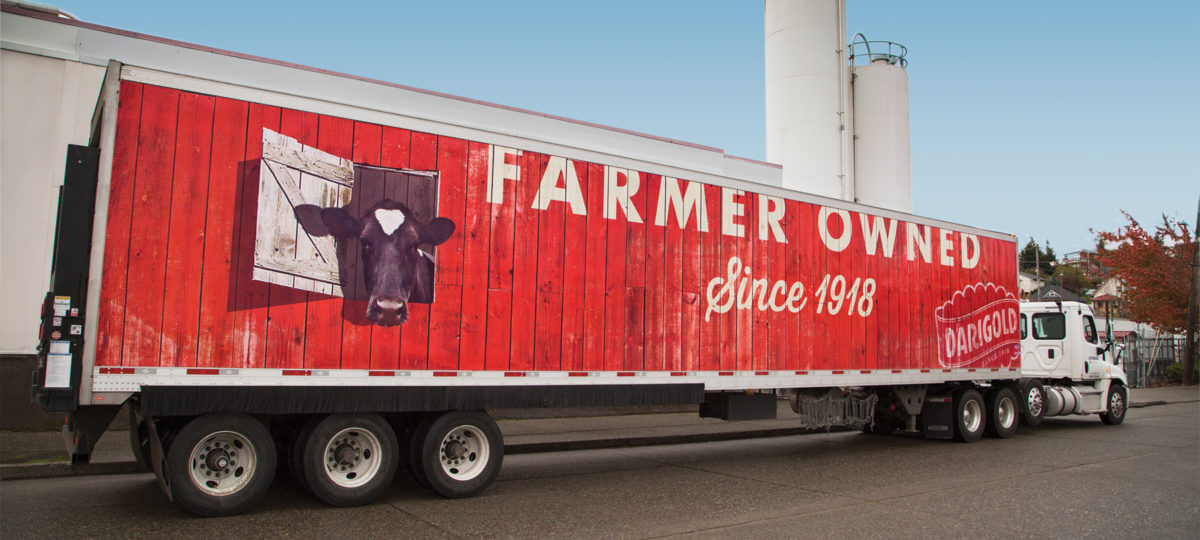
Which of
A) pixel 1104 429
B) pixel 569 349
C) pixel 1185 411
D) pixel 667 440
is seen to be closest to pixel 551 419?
pixel 667 440

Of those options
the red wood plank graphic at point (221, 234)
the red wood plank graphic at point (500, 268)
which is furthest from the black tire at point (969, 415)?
the red wood plank graphic at point (221, 234)

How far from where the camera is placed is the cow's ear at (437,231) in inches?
294

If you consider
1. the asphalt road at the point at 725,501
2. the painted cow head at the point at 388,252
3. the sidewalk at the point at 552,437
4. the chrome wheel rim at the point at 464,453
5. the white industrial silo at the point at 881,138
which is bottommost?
the asphalt road at the point at 725,501

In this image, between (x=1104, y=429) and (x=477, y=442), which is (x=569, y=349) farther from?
(x=1104, y=429)

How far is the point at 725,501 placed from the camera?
25.4 ft

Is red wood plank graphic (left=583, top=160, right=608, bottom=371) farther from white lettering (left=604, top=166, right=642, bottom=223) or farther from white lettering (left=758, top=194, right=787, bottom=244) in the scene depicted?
white lettering (left=758, top=194, right=787, bottom=244)

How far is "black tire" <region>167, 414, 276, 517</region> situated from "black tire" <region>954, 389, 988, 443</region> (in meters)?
11.0

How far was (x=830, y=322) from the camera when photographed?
11.0 meters

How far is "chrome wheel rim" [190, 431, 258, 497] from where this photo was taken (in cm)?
636

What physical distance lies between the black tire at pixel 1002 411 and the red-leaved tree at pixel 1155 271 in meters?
22.4

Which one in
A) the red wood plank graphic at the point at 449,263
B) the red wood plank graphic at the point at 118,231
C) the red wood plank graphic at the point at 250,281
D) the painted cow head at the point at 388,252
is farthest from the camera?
the red wood plank graphic at the point at 449,263

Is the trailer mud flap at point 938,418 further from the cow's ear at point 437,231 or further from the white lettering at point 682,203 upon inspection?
the cow's ear at point 437,231

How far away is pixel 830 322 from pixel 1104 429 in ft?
27.7

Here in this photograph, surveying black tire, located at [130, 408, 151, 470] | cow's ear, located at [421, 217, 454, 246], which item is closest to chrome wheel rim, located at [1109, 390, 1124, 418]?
cow's ear, located at [421, 217, 454, 246]
